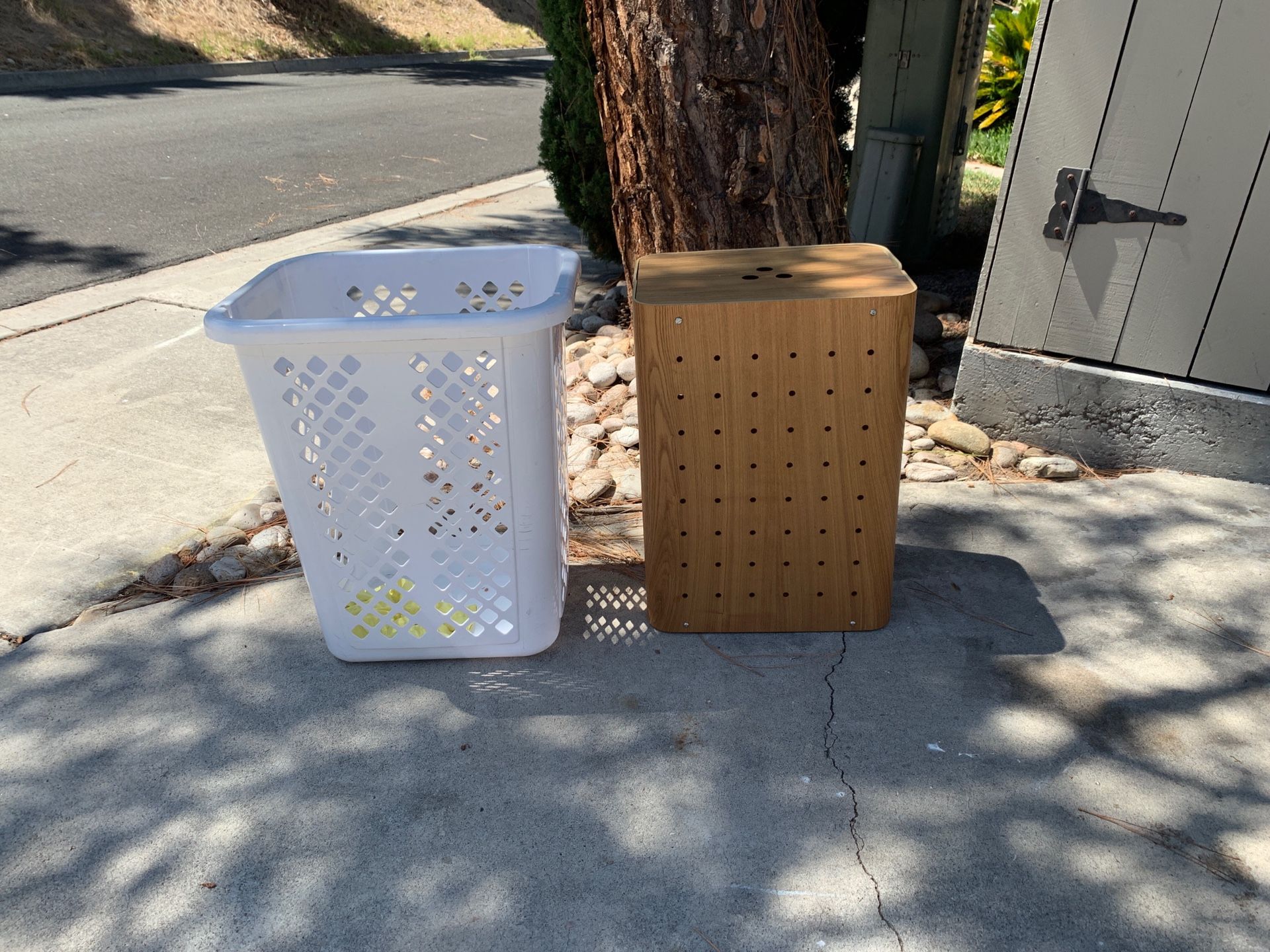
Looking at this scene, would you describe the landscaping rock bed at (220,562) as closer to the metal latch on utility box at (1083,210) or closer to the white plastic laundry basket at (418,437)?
the white plastic laundry basket at (418,437)

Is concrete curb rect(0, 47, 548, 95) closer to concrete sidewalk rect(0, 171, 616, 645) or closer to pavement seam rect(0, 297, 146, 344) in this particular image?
pavement seam rect(0, 297, 146, 344)

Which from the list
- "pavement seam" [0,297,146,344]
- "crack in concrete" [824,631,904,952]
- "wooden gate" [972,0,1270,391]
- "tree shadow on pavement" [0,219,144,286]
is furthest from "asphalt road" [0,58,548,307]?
"wooden gate" [972,0,1270,391]

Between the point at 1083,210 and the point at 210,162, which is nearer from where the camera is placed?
the point at 1083,210

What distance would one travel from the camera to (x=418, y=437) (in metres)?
1.95

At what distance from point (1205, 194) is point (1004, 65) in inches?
272

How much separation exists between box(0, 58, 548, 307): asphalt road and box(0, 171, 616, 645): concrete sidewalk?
1.80 ft

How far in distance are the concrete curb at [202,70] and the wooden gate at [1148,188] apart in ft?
28.8

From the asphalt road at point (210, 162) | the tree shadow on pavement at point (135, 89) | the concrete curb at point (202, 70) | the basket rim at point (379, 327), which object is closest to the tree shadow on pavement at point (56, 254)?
the asphalt road at point (210, 162)

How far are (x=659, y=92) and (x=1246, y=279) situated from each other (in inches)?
73.0

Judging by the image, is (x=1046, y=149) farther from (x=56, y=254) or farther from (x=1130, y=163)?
(x=56, y=254)

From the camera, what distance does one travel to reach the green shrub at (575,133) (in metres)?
4.21

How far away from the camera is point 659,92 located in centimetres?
287

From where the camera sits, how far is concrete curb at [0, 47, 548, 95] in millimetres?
11828

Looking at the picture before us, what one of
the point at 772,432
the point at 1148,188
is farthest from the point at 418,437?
the point at 1148,188
